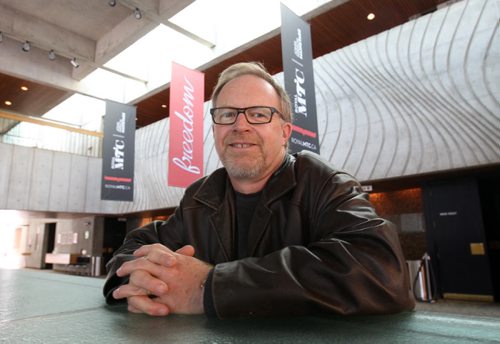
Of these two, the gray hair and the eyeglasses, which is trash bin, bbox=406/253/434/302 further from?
the eyeglasses

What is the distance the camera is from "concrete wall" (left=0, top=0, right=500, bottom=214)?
6.08 meters

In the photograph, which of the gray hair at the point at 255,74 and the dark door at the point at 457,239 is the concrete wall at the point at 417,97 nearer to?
the dark door at the point at 457,239

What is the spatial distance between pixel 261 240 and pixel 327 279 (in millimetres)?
466

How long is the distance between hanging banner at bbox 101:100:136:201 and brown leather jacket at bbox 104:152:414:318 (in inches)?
339

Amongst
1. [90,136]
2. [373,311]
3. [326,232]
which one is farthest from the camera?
[90,136]

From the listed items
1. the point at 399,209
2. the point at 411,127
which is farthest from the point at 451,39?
the point at 399,209

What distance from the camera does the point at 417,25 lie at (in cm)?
687

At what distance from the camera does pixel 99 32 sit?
11.2 meters

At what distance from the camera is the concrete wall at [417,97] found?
6082 mm

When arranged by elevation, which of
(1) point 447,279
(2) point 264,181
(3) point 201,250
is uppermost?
(2) point 264,181

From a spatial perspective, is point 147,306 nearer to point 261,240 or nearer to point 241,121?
point 261,240

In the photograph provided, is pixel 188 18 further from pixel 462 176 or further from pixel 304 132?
pixel 462 176

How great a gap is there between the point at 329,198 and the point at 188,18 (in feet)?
32.8

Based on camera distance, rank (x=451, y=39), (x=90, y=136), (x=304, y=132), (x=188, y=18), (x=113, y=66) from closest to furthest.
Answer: (x=304, y=132)
(x=451, y=39)
(x=188, y=18)
(x=113, y=66)
(x=90, y=136)
